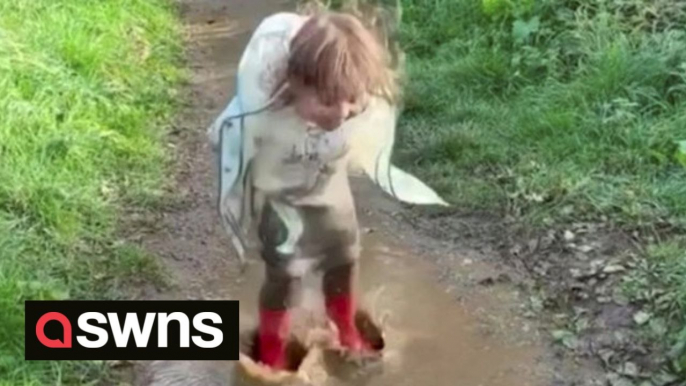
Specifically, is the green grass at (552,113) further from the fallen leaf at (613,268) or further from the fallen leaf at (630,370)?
the fallen leaf at (630,370)

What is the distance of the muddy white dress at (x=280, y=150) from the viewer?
328 centimetres

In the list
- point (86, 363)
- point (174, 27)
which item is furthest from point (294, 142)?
point (174, 27)

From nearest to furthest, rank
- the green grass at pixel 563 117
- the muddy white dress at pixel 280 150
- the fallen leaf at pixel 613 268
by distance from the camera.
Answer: the muddy white dress at pixel 280 150
the fallen leaf at pixel 613 268
the green grass at pixel 563 117

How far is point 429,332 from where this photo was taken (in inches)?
166

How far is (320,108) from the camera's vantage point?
3227 mm

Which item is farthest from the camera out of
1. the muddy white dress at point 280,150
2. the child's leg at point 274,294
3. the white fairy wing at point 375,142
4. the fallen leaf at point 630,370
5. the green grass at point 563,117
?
the green grass at point 563,117

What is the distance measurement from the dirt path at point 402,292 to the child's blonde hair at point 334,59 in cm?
109

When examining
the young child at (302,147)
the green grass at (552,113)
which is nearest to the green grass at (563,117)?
the green grass at (552,113)

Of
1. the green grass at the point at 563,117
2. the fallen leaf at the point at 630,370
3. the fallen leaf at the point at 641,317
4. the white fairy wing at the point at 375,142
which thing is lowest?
the fallen leaf at the point at 630,370

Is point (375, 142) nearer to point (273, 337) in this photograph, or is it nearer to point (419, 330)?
point (273, 337)

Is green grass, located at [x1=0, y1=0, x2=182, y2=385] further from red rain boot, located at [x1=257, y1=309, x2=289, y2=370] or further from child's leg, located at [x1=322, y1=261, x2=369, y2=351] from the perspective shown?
child's leg, located at [x1=322, y1=261, x2=369, y2=351]

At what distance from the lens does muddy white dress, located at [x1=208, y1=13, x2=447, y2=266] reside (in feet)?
10.7

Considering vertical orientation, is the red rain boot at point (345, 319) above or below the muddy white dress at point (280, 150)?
below

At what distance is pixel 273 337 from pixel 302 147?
0.69 metres
